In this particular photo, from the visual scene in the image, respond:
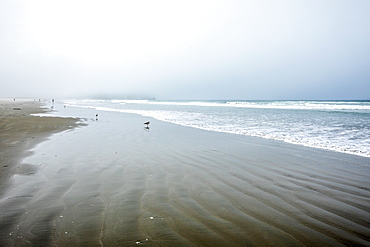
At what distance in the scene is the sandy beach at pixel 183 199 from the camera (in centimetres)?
301

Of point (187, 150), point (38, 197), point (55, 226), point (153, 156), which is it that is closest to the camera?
point (55, 226)

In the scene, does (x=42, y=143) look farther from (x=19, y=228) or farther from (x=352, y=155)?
(x=352, y=155)

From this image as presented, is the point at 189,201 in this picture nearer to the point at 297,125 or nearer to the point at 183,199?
the point at 183,199

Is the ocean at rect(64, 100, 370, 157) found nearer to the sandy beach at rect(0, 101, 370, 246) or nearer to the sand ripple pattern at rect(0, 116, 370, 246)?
the sandy beach at rect(0, 101, 370, 246)

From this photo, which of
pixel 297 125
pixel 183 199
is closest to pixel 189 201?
Answer: pixel 183 199

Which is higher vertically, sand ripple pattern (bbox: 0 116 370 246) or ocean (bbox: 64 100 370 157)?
ocean (bbox: 64 100 370 157)

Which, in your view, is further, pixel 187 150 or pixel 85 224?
pixel 187 150

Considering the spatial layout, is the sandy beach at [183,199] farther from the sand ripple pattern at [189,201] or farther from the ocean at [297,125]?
the ocean at [297,125]

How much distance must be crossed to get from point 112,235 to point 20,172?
4183 millimetres

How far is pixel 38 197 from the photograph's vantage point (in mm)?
4242

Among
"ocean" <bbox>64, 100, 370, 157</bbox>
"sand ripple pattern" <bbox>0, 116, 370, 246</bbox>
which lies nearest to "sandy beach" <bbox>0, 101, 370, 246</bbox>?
"sand ripple pattern" <bbox>0, 116, 370, 246</bbox>

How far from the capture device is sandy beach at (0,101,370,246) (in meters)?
3.01

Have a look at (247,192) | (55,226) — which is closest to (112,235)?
(55,226)

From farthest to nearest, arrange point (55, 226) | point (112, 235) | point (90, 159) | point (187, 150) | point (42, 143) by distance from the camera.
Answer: point (42, 143) < point (187, 150) < point (90, 159) < point (55, 226) < point (112, 235)
